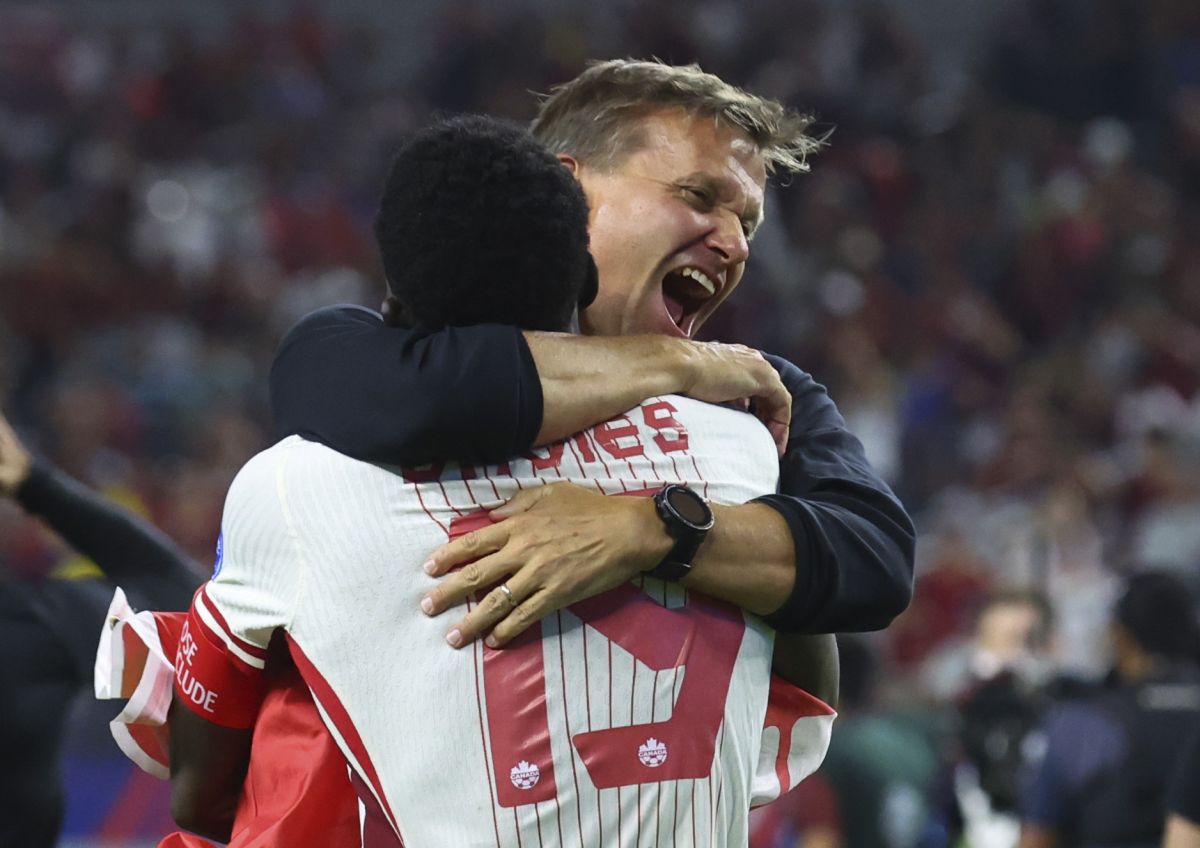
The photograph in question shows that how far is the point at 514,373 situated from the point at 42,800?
1834mm

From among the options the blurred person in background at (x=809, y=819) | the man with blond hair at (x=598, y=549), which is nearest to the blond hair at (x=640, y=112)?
the man with blond hair at (x=598, y=549)

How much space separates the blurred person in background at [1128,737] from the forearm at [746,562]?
3.40m

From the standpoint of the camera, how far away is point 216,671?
6.12 ft

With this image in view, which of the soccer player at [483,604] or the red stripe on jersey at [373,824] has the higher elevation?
the soccer player at [483,604]

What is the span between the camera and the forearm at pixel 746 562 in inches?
71.6

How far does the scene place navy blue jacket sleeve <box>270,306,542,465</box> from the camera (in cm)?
173

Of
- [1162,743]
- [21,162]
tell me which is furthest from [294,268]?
[1162,743]

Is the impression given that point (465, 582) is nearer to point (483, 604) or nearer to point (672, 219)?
point (483, 604)

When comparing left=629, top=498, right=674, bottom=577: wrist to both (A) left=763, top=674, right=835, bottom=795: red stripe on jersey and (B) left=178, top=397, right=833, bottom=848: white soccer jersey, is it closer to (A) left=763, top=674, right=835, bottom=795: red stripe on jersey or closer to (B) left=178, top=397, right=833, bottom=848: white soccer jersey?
(B) left=178, top=397, right=833, bottom=848: white soccer jersey

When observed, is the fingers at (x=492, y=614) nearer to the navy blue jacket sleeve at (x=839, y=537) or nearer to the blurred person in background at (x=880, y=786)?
the navy blue jacket sleeve at (x=839, y=537)

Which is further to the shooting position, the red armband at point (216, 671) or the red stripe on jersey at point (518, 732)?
the red armband at point (216, 671)

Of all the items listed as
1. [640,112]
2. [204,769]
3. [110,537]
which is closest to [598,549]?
[204,769]

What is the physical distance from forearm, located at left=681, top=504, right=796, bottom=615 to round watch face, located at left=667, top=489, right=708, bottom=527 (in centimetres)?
2

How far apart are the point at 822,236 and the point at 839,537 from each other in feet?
30.4
